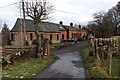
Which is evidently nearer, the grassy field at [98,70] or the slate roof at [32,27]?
the grassy field at [98,70]

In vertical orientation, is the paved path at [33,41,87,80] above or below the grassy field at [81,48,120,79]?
below

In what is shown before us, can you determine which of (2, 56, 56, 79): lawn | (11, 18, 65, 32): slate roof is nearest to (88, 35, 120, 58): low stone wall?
(2, 56, 56, 79): lawn

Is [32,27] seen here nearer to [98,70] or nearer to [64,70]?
[64,70]

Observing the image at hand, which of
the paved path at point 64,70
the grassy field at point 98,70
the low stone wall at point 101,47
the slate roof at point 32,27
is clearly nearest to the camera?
the grassy field at point 98,70

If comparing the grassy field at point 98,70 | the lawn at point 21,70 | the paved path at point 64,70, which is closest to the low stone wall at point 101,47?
the paved path at point 64,70

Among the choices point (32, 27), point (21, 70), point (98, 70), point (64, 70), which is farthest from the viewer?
point (32, 27)

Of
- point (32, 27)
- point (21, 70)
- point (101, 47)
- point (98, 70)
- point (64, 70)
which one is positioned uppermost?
point (32, 27)

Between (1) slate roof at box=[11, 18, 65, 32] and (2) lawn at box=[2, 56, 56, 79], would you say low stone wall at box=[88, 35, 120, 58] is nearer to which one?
(2) lawn at box=[2, 56, 56, 79]

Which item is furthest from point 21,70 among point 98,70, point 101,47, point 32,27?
point 32,27

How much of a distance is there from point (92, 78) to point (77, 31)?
65423 millimetres

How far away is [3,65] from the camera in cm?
1919

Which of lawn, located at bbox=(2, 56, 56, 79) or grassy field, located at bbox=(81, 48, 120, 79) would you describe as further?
lawn, located at bbox=(2, 56, 56, 79)

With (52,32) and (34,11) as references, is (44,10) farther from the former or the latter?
(52,32)

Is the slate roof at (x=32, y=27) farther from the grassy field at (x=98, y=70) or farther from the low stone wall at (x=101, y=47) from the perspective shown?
the grassy field at (x=98, y=70)
